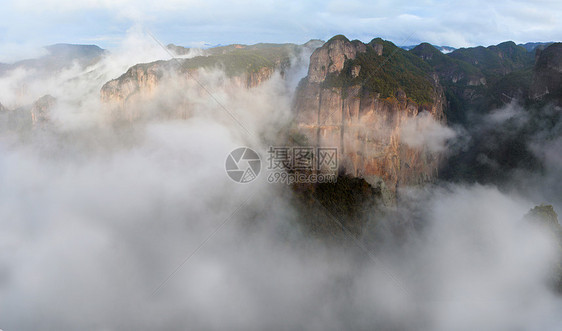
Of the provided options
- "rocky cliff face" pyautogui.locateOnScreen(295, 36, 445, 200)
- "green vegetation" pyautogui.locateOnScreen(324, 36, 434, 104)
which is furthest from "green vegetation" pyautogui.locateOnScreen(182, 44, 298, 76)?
"green vegetation" pyautogui.locateOnScreen(324, 36, 434, 104)

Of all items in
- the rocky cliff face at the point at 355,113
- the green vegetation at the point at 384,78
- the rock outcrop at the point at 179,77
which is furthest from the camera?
the rock outcrop at the point at 179,77

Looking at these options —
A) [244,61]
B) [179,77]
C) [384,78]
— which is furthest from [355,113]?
[179,77]

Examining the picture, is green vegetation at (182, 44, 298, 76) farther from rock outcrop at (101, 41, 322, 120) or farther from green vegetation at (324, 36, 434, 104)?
green vegetation at (324, 36, 434, 104)

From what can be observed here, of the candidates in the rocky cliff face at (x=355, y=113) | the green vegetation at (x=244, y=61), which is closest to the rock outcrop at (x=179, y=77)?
the green vegetation at (x=244, y=61)

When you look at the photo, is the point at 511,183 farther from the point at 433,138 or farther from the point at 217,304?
the point at 217,304

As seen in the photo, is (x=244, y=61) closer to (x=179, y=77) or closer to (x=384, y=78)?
(x=179, y=77)

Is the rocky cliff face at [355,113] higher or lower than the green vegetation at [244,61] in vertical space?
lower

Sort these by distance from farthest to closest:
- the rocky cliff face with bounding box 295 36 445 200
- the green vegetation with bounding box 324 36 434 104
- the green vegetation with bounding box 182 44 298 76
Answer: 1. the green vegetation with bounding box 182 44 298 76
2. the green vegetation with bounding box 324 36 434 104
3. the rocky cliff face with bounding box 295 36 445 200

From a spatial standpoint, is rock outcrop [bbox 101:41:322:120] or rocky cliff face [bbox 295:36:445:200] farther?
rock outcrop [bbox 101:41:322:120]

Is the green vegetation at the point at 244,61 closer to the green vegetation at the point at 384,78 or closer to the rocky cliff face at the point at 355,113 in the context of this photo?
the rocky cliff face at the point at 355,113
